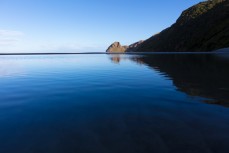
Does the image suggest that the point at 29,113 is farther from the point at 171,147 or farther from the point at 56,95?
the point at 171,147

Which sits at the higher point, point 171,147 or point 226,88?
point 171,147

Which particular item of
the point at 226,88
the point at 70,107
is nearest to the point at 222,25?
the point at 226,88

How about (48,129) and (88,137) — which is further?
(48,129)

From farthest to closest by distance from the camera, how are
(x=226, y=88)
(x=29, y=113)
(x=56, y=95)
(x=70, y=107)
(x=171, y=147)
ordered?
1. (x=226, y=88)
2. (x=56, y=95)
3. (x=70, y=107)
4. (x=29, y=113)
5. (x=171, y=147)

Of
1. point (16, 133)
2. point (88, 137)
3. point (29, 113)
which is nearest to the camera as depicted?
point (88, 137)

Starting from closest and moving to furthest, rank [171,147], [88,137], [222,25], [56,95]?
1. [171,147]
2. [88,137]
3. [56,95]
4. [222,25]

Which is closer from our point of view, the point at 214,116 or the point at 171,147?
the point at 171,147

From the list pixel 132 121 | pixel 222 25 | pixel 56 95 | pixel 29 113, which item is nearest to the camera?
pixel 132 121

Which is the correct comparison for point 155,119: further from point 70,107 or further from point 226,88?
point 226,88

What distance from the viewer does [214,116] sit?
388 inches

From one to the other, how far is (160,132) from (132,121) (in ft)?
5.63

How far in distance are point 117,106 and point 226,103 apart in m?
7.03

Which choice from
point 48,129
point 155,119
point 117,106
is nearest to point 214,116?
point 155,119

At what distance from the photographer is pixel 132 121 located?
9328mm
